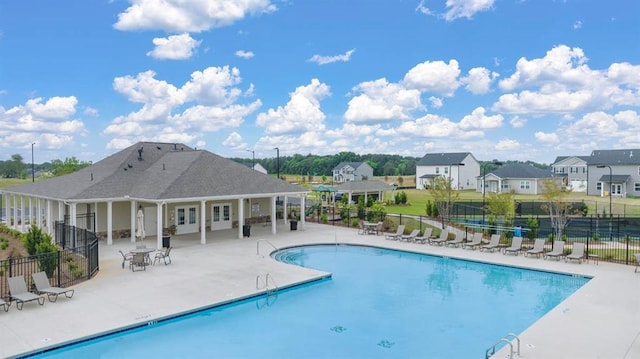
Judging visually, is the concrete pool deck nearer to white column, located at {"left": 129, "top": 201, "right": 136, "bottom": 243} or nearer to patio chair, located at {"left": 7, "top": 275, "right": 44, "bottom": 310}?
patio chair, located at {"left": 7, "top": 275, "right": 44, "bottom": 310}

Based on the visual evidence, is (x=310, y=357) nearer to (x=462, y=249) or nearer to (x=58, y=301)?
(x=58, y=301)

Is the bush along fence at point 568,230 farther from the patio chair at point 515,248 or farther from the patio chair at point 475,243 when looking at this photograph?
the patio chair at point 475,243

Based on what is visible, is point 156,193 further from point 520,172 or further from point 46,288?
point 520,172

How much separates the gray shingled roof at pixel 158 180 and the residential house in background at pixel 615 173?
4990 cm

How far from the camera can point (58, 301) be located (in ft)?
45.8

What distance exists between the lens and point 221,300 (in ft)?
46.7

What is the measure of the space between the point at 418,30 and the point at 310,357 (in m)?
30.1

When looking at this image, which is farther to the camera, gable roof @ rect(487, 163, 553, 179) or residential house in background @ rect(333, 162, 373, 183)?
residential house in background @ rect(333, 162, 373, 183)

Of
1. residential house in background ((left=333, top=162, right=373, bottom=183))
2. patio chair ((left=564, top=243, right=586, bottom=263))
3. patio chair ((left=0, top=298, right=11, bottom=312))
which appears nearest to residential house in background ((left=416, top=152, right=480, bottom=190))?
residential house in background ((left=333, top=162, right=373, bottom=183))

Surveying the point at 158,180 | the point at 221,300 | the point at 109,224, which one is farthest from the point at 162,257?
the point at 158,180

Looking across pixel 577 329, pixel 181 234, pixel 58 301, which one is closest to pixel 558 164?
pixel 181 234

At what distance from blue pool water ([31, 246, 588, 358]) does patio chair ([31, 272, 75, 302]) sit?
11.0 ft

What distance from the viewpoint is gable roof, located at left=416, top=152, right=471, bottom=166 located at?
78.1 m

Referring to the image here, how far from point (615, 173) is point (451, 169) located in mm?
23170
